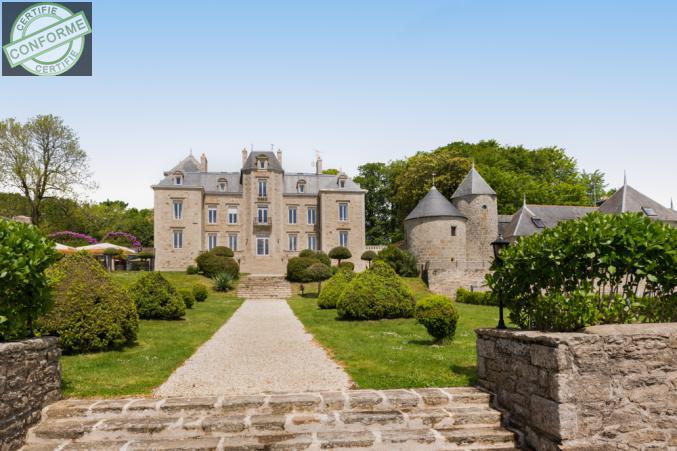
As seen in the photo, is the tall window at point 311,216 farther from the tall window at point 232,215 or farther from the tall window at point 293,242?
the tall window at point 232,215

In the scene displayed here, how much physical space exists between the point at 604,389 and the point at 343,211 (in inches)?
1460

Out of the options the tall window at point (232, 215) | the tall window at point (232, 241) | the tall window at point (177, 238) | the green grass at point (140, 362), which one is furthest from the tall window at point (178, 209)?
the green grass at point (140, 362)

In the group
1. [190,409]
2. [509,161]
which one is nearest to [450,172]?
[509,161]

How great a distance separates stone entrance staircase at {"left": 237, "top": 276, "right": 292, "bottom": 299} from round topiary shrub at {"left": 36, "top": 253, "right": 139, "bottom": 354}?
17081 millimetres

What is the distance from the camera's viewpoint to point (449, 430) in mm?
5820

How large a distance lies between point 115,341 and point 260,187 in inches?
1263

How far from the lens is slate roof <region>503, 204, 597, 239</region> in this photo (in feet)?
118

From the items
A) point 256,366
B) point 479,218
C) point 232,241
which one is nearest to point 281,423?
point 256,366

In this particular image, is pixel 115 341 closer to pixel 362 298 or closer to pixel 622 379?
pixel 362 298

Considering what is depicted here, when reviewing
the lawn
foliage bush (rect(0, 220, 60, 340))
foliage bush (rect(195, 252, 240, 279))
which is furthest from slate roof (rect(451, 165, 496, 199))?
foliage bush (rect(0, 220, 60, 340))

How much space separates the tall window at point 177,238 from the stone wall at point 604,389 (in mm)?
37451

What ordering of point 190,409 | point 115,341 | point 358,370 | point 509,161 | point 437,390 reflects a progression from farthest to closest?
point 509,161
point 115,341
point 358,370
point 437,390
point 190,409

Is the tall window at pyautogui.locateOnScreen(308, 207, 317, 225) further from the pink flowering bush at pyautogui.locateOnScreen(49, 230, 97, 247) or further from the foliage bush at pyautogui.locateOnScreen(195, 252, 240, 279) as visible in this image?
the pink flowering bush at pyautogui.locateOnScreen(49, 230, 97, 247)

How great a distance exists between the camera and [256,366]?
9.06 metres
